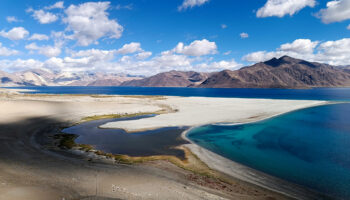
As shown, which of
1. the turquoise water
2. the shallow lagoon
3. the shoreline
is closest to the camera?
the shoreline

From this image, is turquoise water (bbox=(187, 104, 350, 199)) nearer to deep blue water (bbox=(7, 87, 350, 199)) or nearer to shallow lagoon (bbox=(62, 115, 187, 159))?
deep blue water (bbox=(7, 87, 350, 199))

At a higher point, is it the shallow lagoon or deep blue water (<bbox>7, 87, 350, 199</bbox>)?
the shallow lagoon

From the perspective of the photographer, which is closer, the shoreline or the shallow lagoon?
the shoreline

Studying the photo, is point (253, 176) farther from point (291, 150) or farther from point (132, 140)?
point (132, 140)

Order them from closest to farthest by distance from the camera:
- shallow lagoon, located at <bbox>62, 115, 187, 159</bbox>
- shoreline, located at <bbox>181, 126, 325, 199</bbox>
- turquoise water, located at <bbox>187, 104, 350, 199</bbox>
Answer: shoreline, located at <bbox>181, 126, 325, 199</bbox> < turquoise water, located at <bbox>187, 104, 350, 199</bbox> < shallow lagoon, located at <bbox>62, 115, 187, 159</bbox>

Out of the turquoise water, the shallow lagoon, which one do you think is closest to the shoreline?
the turquoise water

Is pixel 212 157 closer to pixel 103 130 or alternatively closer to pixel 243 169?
pixel 243 169

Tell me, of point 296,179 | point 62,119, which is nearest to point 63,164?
point 296,179

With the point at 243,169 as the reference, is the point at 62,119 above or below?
above

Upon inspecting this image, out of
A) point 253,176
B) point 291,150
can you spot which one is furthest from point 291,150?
point 253,176

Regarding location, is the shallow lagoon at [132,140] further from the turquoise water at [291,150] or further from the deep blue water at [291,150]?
the turquoise water at [291,150]
